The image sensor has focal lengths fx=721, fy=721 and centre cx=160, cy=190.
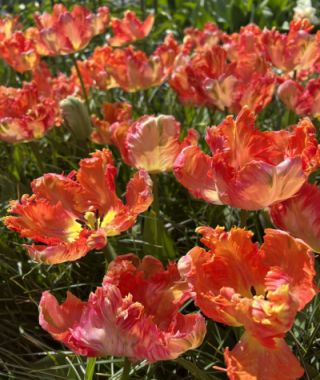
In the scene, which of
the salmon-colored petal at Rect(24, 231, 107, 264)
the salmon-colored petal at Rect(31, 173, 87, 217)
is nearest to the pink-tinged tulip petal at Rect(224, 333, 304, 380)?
the salmon-colored petal at Rect(24, 231, 107, 264)

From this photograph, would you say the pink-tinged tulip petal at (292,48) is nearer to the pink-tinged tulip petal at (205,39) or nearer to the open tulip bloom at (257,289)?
the pink-tinged tulip petal at (205,39)

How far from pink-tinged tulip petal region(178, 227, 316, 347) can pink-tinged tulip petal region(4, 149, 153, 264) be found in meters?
0.20

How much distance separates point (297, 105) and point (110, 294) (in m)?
0.94

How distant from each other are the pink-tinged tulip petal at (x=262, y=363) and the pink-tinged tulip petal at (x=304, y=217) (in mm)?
215

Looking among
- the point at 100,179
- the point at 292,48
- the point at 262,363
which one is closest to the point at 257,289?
the point at 262,363

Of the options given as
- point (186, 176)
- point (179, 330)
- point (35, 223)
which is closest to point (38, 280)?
point (35, 223)

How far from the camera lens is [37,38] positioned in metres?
2.11

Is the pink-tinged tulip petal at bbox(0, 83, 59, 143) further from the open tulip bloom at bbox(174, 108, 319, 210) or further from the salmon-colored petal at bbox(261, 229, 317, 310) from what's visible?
the salmon-colored petal at bbox(261, 229, 317, 310)

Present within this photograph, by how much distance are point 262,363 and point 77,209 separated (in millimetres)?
482

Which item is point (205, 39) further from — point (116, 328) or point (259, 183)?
point (116, 328)

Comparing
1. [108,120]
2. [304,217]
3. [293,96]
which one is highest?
[304,217]

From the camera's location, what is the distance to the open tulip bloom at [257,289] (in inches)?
33.9

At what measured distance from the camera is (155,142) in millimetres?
1332

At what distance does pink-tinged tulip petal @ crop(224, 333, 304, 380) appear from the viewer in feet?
2.93
